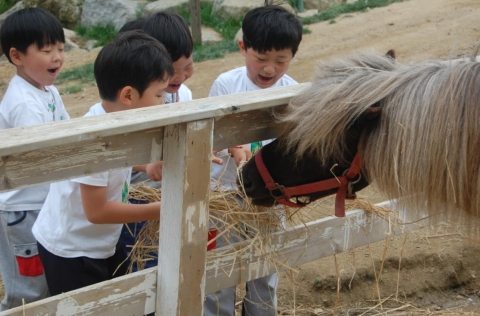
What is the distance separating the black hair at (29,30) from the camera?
2.87 metres

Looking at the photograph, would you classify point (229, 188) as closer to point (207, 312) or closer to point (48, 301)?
point (207, 312)

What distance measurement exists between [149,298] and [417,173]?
95 cm

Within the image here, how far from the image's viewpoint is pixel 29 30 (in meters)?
2.88

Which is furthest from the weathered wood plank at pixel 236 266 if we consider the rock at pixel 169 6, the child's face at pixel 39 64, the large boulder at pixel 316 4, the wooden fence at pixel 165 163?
the rock at pixel 169 6

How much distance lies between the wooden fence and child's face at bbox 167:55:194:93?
2.42 ft

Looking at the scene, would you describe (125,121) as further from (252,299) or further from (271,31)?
(252,299)

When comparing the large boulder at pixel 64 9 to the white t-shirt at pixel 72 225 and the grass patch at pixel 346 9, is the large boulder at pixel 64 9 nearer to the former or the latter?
the grass patch at pixel 346 9

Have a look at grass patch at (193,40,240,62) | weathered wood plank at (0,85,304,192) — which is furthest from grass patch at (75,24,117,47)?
weathered wood plank at (0,85,304,192)

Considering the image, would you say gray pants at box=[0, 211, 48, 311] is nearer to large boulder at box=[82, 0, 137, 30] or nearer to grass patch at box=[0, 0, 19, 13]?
large boulder at box=[82, 0, 137, 30]

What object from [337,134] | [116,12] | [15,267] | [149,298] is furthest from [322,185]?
[116,12]

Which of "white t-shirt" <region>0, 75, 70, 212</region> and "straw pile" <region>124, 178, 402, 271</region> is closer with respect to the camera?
"straw pile" <region>124, 178, 402, 271</region>

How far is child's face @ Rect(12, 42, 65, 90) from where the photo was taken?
2816mm

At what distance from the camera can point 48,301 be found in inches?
74.0

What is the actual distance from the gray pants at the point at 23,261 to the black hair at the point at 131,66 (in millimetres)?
650
